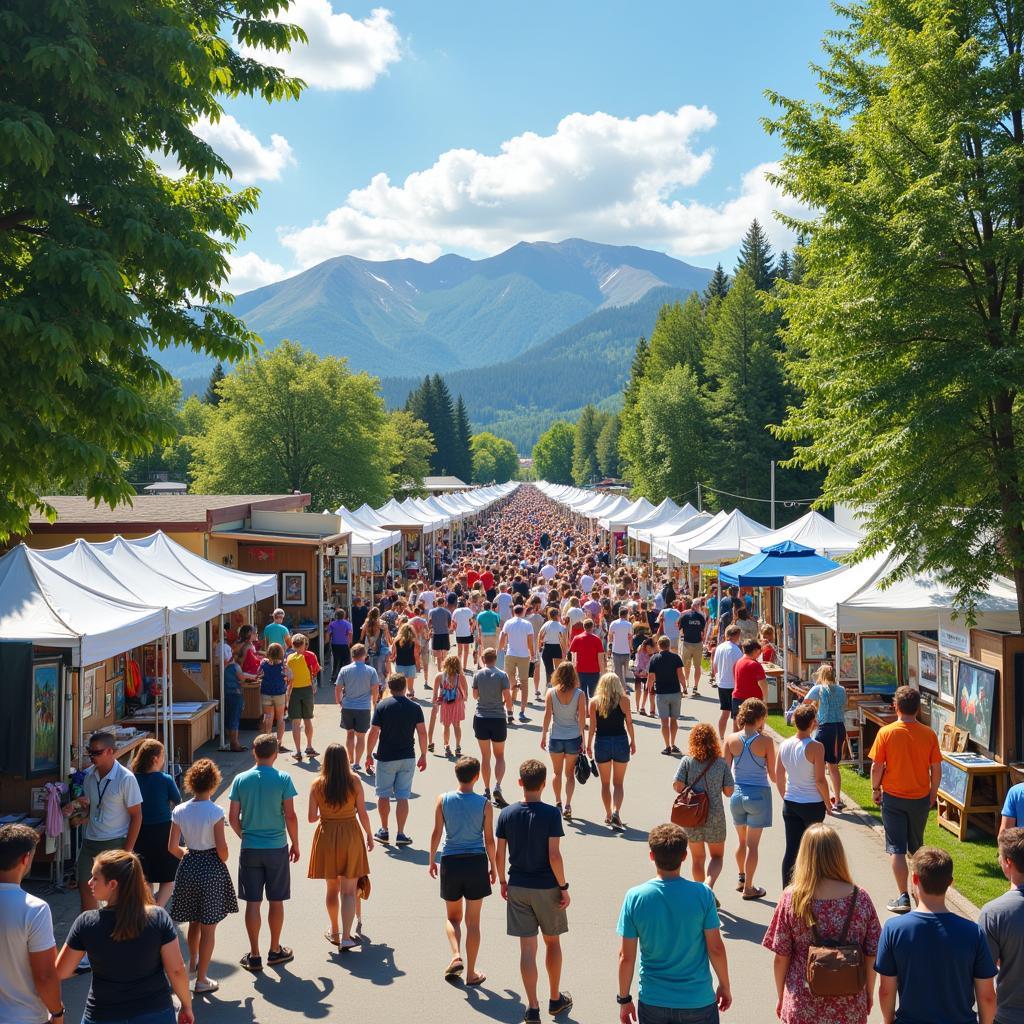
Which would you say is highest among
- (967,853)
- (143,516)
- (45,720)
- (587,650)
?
(143,516)

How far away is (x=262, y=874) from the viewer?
651cm

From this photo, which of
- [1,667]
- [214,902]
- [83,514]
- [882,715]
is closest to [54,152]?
[1,667]

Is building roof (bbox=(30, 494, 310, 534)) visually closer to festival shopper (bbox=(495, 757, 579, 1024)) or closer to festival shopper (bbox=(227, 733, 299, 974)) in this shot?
festival shopper (bbox=(227, 733, 299, 974))

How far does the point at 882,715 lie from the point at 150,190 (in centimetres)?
984

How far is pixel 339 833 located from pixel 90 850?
1.78 metres

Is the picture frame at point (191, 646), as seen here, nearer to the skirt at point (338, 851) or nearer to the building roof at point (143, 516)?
the building roof at point (143, 516)

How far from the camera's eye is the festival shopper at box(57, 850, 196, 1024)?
4203 mm

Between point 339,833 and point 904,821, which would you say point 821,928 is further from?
point 904,821

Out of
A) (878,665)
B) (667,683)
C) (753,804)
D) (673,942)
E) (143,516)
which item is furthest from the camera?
(143,516)

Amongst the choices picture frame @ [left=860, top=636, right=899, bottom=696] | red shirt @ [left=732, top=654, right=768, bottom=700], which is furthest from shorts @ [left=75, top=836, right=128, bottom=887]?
picture frame @ [left=860, top=636, right=899, bottom=696]

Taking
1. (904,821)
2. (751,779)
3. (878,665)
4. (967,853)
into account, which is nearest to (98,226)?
(751,779)

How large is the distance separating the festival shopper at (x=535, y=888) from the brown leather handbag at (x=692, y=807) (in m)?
1.67

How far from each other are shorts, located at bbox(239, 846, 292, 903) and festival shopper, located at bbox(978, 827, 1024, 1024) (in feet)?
14.2

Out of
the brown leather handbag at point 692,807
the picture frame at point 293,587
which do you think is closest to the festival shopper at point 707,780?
the brown leather handbag at point 692,807
